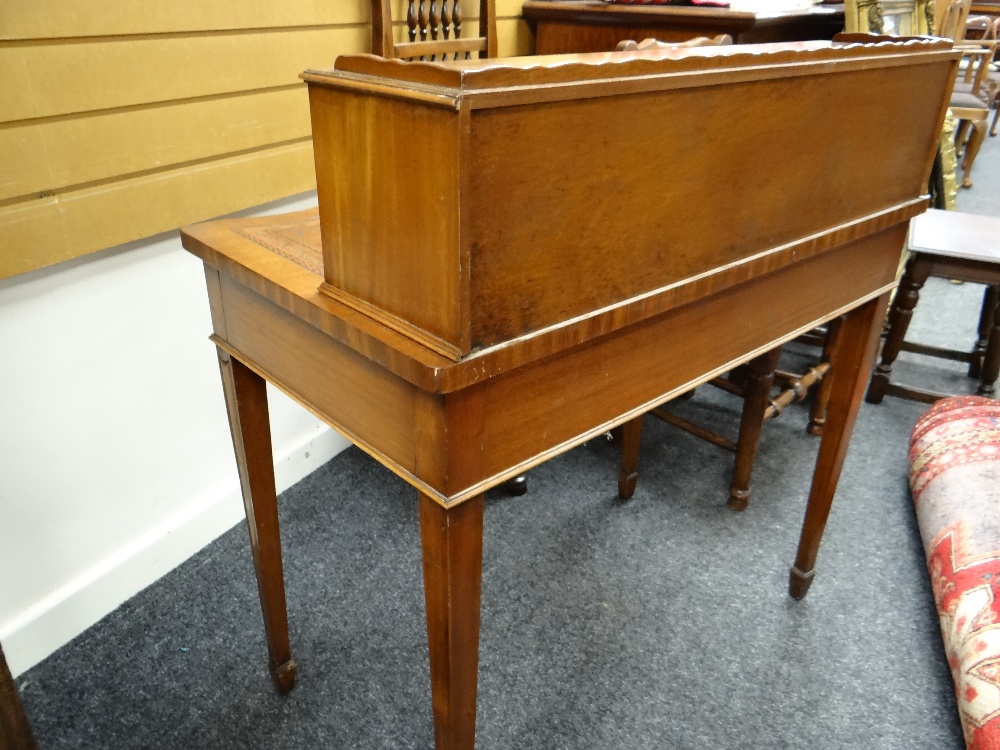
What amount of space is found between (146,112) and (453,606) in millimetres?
1166

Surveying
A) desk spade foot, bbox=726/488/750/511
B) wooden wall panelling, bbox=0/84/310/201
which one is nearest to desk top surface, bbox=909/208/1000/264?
desk spade foot, bbox=726/488/750/511

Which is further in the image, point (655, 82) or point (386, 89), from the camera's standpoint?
point (655, 82)

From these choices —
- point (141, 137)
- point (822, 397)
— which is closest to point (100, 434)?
point (141, 137)

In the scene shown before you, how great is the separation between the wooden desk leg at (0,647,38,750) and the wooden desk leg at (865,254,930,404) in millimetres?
2674

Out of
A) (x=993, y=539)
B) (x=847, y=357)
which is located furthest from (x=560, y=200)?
(x=993, y=539)

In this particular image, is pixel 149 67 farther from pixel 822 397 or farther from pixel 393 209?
pixel 822 397

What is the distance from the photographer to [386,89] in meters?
0.68

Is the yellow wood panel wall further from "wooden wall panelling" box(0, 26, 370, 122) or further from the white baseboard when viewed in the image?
the white baseboard

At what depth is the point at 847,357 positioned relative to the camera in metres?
1.58

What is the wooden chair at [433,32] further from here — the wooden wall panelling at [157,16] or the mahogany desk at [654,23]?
the mahogany desk at [654,23]

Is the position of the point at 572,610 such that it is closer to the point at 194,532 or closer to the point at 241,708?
the point at 241,708

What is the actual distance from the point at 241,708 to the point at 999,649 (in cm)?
149

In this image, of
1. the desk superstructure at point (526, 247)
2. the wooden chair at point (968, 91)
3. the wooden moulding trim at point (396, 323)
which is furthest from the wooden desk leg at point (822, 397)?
the wooden chair at point (968, 91)

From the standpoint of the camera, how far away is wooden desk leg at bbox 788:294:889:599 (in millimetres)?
1542
